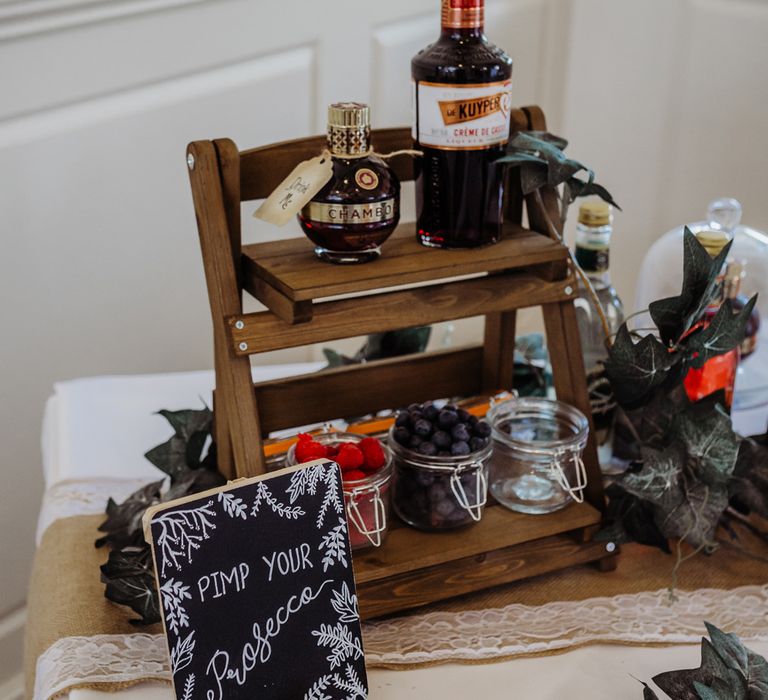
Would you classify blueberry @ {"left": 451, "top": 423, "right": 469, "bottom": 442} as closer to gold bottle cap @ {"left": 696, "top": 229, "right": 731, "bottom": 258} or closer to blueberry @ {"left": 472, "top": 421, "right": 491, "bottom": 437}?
blueberry @ {"left": 472, "top": 421, "right": 491, "bottom": 437}

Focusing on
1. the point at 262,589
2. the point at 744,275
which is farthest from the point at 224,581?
the point at 744,275

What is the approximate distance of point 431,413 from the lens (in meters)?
1.02

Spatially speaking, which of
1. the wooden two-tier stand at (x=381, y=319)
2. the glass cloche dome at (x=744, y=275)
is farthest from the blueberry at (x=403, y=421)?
the glass cloche dome at (x=744, y=275)

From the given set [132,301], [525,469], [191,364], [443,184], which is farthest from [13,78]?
[525,469]

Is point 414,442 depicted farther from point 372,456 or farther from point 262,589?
point 262,589

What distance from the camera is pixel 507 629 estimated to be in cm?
96

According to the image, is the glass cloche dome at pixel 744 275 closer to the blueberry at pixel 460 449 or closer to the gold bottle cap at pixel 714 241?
the gold bottle cap at pixel 714 241

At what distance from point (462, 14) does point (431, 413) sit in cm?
39

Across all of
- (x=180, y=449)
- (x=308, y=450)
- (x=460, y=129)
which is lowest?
(x=180, y=449)

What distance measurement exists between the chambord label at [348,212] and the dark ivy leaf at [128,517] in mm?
385

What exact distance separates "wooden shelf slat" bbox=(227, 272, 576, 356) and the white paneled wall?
0.77 metres

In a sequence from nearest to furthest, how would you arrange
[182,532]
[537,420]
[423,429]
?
[182,532] < [423,429] < [537,420]

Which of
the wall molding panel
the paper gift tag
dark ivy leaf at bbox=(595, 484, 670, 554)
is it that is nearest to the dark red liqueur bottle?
the paper gift tag

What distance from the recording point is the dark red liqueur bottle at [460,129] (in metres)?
0.92
